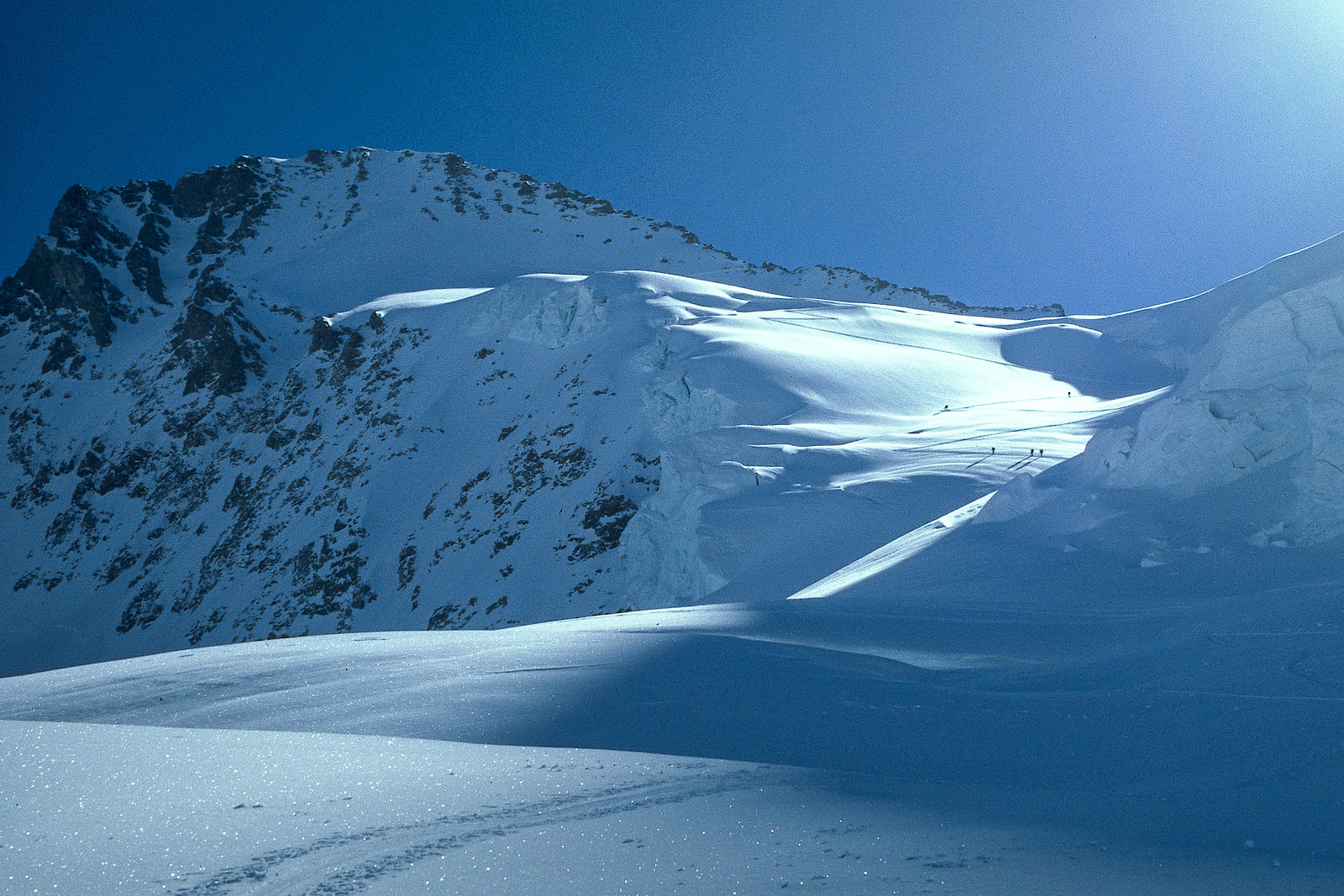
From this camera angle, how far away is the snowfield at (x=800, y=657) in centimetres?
391

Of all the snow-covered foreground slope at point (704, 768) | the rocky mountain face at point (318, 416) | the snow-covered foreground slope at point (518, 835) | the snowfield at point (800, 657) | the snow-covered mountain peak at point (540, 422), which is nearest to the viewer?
the snow-covered foreground slope at point (518, 835)

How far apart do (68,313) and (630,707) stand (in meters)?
77.2

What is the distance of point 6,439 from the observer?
55.9m

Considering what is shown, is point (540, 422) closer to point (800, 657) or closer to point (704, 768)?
point (800, 657)

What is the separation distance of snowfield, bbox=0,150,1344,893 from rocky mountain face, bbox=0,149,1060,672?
439 mm

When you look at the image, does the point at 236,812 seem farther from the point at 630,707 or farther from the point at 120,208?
the point at 120,208

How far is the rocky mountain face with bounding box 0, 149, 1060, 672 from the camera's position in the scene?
34156mm

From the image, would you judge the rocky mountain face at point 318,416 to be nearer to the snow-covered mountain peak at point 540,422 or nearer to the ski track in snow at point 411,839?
the snow-covered mountain peak at point 540,422

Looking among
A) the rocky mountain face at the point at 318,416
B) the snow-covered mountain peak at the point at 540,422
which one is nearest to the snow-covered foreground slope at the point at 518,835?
the snow-covered mountain peak at the point at 540,422

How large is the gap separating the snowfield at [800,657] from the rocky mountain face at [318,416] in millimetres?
439

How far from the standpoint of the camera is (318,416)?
4872cm

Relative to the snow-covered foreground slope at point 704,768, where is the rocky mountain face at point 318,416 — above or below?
above

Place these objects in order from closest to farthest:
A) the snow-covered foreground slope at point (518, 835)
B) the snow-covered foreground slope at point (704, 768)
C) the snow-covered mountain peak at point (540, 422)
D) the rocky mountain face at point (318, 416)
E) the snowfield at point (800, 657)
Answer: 1. the snow-covered foreground slope at point (518, 835)
2. the snow-covered foreground slope at point (704, 768)
3. the snowfield at point (800, 657)
4. the snow-covered mountain peak at point (540, 422)
5. the rocky mountain face at point (318, 416)

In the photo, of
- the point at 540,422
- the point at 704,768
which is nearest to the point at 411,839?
the point at 704,768
